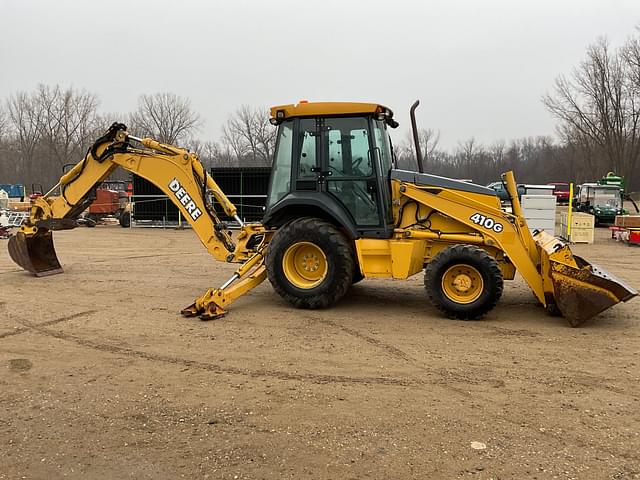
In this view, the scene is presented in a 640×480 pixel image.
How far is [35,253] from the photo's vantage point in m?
10.1

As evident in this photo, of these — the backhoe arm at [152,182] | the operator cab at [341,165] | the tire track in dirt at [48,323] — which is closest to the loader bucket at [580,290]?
the operator cab at [341,165]

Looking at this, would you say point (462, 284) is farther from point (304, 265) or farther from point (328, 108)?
point (328, 108)

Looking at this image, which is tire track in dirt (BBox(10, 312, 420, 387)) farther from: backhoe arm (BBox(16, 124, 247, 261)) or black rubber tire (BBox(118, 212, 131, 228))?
black rubber tire (BBox(118, 212, 131, 228))

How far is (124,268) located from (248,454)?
863 centimetres

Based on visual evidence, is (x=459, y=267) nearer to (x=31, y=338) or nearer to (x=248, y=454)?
(x=248, y=454)

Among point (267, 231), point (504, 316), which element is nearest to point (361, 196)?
point (267, 231)

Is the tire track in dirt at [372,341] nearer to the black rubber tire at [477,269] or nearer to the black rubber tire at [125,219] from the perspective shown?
the black rubber tire at [477,269]

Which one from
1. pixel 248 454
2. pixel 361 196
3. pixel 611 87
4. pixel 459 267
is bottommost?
pixel 248 454

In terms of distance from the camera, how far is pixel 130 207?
23391 mm

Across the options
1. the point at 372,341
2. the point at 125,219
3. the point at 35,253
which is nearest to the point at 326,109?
the point at 372,341

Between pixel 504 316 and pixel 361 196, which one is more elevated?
pixel 361 196

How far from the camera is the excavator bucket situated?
6.18 metres

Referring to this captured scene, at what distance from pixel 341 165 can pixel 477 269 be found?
222 centimetres

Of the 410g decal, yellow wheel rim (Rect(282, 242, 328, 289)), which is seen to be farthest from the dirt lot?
the 410g decal
